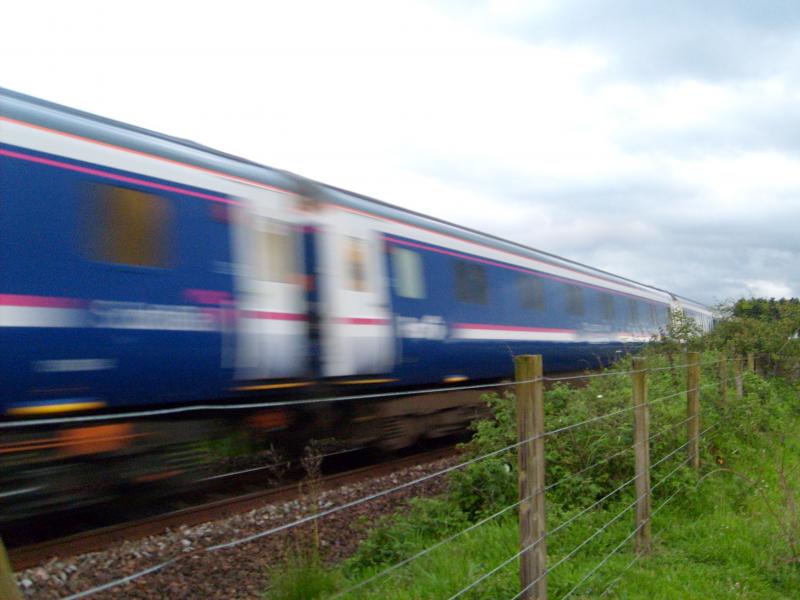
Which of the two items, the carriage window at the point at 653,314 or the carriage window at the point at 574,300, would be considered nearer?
the carriage window at the point at 574,300

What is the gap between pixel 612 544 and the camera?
5.12 metres

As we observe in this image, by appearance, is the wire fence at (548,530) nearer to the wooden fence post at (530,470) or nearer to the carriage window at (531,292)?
the wooden fence post at (530,470)

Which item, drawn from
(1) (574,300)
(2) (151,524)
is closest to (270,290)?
(2) (151,524)

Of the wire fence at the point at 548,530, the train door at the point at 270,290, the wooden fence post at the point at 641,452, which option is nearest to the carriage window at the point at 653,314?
the wire fence at the point at 548,530

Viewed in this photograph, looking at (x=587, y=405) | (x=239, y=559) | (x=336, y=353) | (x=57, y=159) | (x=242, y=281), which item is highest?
A: (x=57, y=159)

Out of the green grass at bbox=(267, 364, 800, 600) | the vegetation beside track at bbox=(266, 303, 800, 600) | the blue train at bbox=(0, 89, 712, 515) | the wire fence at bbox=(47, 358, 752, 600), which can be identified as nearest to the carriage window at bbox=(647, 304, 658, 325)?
the blue train at bbox=(0, 89, 712, 515)

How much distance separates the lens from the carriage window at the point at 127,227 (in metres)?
5.85

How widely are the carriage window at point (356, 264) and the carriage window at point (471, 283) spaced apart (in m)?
2.20

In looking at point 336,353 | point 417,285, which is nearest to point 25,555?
point 336,353

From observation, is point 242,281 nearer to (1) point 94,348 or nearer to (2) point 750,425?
(1) point 94,348

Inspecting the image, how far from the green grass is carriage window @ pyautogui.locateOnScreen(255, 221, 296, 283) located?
2.49 meters

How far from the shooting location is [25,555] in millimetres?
5191

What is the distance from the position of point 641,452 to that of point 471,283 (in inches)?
243

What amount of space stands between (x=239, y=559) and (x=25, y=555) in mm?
1366
